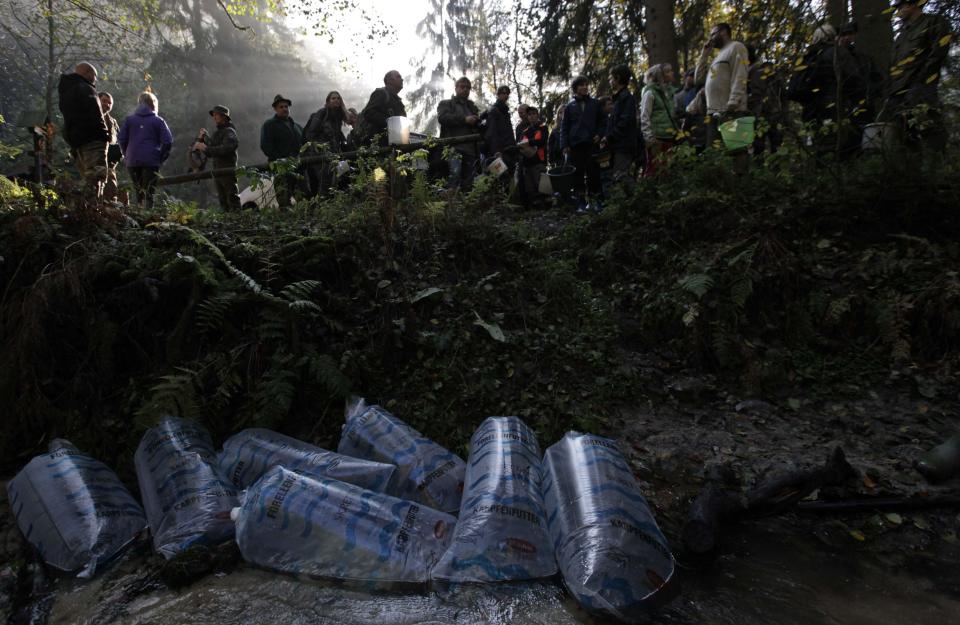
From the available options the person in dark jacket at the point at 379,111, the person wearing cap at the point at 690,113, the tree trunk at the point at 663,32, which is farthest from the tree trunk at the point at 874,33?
the person in dark jacket at the point at 379,111

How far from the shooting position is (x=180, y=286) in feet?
12.4

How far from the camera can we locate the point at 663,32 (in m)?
7.85

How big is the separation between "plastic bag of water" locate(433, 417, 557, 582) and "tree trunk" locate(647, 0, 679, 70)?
25.1 ft

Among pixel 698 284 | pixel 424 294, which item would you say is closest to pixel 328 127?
pixel 424 294

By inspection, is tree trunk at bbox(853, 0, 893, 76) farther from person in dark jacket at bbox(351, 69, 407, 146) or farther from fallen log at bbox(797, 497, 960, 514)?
person in dark jacket at bbox(351, 69, 407, 146)

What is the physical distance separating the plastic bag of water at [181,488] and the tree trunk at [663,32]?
26.8ft

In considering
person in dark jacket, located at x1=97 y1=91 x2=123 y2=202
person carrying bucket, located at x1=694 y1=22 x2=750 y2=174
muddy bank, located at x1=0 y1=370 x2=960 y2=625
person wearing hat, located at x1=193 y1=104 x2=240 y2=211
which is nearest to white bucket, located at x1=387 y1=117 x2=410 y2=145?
person wearing hat, located at x1=193 y1=104 x2=240 y2=211

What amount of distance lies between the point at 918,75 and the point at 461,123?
225 inches

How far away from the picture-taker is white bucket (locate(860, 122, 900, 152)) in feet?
15.0

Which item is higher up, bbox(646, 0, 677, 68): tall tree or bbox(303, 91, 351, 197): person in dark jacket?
bbox(646, 0, 677, 68): tall tree

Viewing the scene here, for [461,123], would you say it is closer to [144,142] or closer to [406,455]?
[144,142]

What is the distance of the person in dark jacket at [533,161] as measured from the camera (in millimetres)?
7938

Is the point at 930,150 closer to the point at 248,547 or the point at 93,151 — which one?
the point at 248,547

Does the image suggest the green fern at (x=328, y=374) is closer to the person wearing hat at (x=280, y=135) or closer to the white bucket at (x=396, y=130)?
the white bucket at (x=396, y=130)
